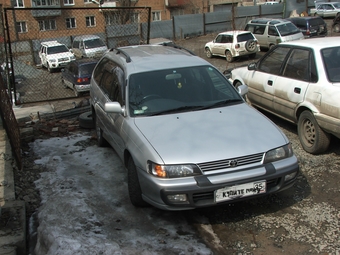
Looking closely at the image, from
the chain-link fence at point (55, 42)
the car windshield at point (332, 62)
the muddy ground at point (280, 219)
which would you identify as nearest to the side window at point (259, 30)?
the chain-link fence at point (55, 42)

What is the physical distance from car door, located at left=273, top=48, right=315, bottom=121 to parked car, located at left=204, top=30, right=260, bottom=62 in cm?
1407

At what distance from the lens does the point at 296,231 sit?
3.84 metres

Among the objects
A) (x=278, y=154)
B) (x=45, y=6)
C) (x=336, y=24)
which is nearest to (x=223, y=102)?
(x=278, y=154)

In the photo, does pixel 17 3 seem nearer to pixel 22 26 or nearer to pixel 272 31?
pixel 22 26

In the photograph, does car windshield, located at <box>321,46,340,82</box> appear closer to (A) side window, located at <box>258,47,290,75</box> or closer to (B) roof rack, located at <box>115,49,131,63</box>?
(A) side window, located at <box>258,47,290,75</box>

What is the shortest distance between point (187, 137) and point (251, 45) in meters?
17.1

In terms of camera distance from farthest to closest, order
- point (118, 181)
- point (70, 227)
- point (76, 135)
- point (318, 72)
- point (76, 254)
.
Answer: point (76, 135)
point (318, 72)
point (118, 181)
point (70, 227)
point (76, 254)

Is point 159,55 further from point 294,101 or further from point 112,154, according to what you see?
point 294,101

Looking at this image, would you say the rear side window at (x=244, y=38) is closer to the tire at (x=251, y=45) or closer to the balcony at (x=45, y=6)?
the tire at (x=251, y=45)

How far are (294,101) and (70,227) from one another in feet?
12.6

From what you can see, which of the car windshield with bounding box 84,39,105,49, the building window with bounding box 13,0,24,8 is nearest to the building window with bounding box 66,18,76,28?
the building window with bounding box 13,0,24,8

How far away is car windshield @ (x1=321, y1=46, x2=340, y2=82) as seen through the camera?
5.37 m

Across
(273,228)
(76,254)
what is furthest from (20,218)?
(273,228)

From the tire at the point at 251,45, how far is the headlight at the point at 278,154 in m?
16.7
